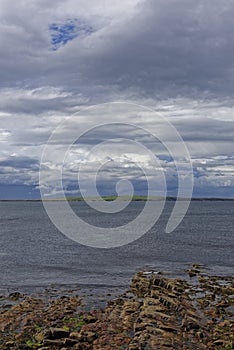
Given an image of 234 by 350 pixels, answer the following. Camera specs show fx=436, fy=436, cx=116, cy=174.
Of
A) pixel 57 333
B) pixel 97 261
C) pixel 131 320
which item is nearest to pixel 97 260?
pixel 97 261

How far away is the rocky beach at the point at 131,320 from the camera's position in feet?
106

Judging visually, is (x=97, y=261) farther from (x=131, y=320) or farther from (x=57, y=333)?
(x=57, y=333)

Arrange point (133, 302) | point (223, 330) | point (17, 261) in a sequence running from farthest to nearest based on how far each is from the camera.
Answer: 1. point (17, 261)
2. point (133, 302)
3. point (223, 330)

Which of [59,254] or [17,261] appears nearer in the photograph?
[17,261]

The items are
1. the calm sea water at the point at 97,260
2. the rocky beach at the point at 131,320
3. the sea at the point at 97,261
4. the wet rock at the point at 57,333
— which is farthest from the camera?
the calm sea water at the point at 97,260

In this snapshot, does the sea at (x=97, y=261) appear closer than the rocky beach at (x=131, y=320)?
No

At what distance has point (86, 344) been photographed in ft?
106

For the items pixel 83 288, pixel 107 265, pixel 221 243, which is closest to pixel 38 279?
pixel 83 288

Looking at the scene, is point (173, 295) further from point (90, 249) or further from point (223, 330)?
point (90, 249)

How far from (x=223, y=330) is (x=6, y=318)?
62.6 ft

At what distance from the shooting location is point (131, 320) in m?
37.7

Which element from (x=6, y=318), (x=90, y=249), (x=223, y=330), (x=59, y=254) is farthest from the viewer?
(x=90, y=249)

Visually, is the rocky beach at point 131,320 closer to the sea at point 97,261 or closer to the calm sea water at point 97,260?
the sea at point 97,261

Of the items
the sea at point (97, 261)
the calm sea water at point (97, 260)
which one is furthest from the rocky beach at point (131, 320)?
the calm sea water at point (97, 260)
